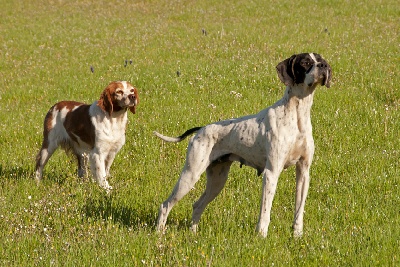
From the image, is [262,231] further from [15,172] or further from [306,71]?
[15,172]

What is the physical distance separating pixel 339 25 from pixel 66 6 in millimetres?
13903

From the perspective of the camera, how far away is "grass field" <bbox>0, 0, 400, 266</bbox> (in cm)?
605

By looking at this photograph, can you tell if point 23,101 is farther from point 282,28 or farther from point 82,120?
point 282,28

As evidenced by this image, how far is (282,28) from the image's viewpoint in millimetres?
21516

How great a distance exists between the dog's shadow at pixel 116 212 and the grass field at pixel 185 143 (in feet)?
0.08

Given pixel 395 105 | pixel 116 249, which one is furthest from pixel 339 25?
pixel 116 249

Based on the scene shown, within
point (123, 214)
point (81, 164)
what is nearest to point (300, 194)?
point (123, 214)

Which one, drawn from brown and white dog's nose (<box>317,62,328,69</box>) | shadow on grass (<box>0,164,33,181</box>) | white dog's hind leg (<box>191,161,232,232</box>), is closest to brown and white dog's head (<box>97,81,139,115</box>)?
shadow on grass (<box>0,164,33,181</box>)

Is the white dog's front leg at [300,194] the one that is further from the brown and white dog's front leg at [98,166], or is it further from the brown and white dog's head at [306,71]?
the brown and white dog's front leg at [98,166]

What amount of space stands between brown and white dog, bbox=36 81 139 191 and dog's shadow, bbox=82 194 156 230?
3.49ft

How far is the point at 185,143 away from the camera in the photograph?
10.4 metres

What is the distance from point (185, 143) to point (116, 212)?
118 inches

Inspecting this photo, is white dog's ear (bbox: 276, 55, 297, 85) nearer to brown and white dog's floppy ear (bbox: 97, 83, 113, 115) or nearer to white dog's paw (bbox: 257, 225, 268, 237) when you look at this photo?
white dog's paw (bbox: 257, 225, 268, 237)

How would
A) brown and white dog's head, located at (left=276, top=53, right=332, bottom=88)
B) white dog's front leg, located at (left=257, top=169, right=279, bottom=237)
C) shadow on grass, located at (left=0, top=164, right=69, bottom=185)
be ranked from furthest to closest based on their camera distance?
shadow on grass, located at (left=0, top=164, right=69, bottom=185), white dog's front leg, located at (left=257, top=169, right=279, bottom=237), brown and white dog's head, located at (left=276, top=53, right=332, bottom=88)
